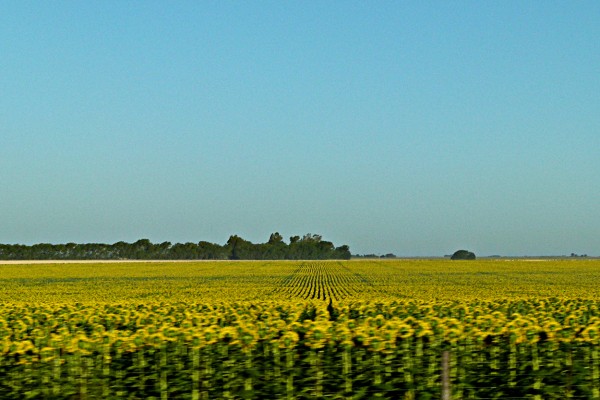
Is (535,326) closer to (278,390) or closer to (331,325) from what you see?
(331,325)

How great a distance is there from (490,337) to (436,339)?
3.45ft

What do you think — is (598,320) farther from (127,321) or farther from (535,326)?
(127,321)

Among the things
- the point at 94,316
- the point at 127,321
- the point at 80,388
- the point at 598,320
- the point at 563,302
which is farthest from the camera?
the point at 563,302

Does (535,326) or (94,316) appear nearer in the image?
(535,326)

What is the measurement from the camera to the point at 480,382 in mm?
10961

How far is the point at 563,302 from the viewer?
24.8 meters

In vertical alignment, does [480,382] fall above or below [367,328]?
below

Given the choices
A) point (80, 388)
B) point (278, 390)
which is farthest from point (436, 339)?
point (80, 388)

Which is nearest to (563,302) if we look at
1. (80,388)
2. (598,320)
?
(598,320)

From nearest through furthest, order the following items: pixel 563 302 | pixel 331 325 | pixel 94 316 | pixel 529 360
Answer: pixel 529 360 → pixel 331 325 → pixel 94 316 → pixel 563 302

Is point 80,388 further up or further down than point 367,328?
further down

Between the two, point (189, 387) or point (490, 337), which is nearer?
point (189, 387)

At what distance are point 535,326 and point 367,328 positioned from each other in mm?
3042

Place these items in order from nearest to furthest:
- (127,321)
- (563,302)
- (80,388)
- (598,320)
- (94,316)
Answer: (80,388) < (598,320) < (127,321) < (94,316) < (563,302)
